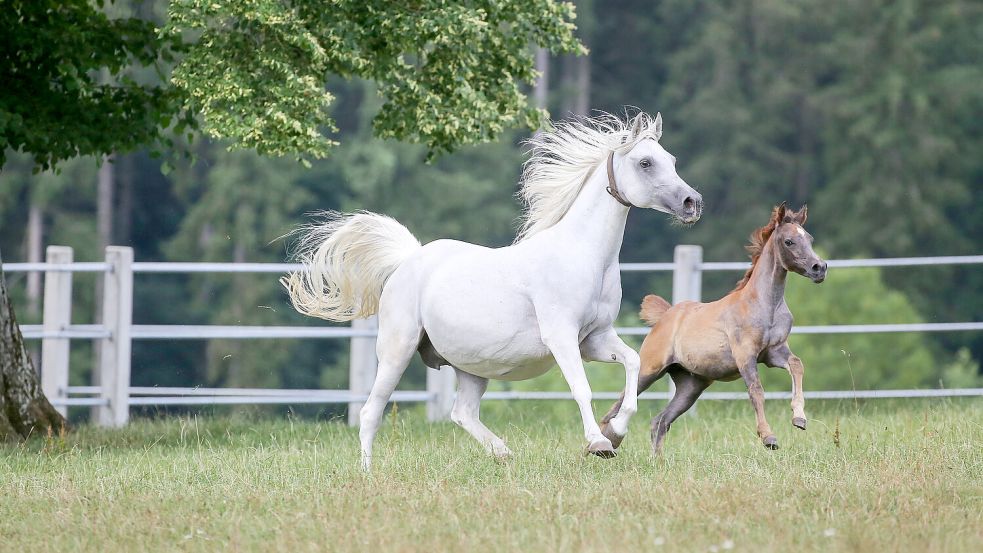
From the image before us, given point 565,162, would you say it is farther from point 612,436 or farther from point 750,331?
point 612,436

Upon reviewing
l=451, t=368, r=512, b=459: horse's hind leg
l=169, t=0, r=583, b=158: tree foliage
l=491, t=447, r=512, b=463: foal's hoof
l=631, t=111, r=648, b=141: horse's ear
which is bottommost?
l=491, t=447, r=512, b=463: foal's hoof

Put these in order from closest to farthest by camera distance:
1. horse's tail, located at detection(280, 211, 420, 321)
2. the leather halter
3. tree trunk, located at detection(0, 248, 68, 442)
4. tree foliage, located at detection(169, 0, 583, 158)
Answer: the leather halter
horse's tail, located at detection(280, 211, 420, 321)
tree foliage, located at detection(169, 0, 583, 158)
tree trunk, located at detection(0, 248, 68, 442)

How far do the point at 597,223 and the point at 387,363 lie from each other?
1475 millimetres

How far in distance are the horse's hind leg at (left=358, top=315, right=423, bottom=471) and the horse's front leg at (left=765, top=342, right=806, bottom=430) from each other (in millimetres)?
1963

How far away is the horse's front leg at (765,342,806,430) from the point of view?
7363 millimetres

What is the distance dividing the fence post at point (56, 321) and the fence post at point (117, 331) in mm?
387

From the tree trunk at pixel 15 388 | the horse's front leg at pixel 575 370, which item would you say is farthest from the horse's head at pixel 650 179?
the tree trunk at pixel 15 388

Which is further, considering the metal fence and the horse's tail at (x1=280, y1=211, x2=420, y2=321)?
the metal fence

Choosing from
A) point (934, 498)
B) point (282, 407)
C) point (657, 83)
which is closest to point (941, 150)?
point (657, 83)

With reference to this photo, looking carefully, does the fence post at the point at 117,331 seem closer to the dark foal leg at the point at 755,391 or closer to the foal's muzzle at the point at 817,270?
the dark foal leg at the point at 755,391

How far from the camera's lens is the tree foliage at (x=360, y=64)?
32.0 feet

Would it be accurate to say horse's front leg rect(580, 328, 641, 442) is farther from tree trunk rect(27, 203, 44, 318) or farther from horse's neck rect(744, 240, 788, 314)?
tree trunk rect(27, 203, 44, 318)

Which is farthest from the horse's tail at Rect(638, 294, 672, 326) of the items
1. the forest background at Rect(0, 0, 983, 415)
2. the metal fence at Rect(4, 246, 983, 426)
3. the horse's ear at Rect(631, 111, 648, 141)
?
the forest background at Rect(0, 0, 983, 415)

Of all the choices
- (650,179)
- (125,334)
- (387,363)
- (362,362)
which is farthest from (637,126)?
(125,334)
